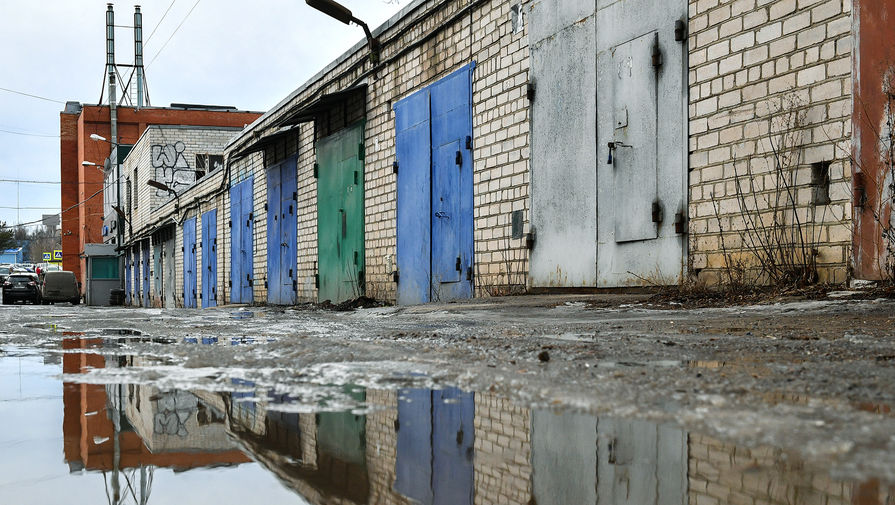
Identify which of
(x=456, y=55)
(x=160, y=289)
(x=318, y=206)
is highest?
(x=456, y=55)

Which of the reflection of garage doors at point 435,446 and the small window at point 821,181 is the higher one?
the small window at point 821,181

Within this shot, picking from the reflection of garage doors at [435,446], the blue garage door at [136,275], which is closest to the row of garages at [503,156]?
the reflection of garage doors at [435,446]

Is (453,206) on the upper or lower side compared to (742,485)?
upper

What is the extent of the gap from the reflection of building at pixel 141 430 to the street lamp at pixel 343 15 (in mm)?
9554

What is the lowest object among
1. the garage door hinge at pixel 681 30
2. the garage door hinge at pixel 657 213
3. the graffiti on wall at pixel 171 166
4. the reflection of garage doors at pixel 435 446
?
the reflection of garage doors at pixel 435 446

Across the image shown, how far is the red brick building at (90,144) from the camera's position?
1481 inches

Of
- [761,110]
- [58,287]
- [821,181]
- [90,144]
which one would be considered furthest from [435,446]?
[90,144]

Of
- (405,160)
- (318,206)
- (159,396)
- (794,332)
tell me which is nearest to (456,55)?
(405,160)

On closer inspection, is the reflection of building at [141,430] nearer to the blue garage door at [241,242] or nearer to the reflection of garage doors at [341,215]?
the reflection of garage doors at [341,215]

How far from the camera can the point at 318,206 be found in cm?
1397

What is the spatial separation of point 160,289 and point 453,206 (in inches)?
913

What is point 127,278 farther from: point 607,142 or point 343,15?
point 607,142

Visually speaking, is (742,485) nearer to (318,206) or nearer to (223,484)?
(223,484)

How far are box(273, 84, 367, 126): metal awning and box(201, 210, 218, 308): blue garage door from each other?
8.60m
